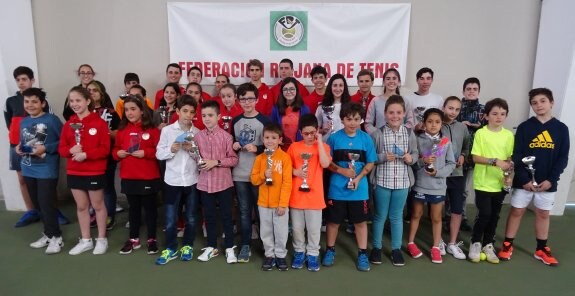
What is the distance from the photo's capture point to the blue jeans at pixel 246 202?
3.09m

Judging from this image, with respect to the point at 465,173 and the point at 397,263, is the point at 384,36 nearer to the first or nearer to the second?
the point at 465,173

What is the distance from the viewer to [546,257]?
3.11 m

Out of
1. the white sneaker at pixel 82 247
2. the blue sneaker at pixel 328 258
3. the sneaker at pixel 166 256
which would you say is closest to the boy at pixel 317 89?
the blue sneaker at pixel 328 258

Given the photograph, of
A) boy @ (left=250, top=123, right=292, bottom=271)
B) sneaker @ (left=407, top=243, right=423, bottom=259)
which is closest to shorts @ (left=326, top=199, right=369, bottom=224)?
boy @ (left=250, top=123, right=292, bottom=271)

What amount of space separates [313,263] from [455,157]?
5.35 feet

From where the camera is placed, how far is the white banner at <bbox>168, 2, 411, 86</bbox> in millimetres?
4430

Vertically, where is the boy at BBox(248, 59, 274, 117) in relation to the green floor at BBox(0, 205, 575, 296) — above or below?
above

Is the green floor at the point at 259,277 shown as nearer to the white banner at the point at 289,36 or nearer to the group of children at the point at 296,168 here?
the group of children at the point at 296,168

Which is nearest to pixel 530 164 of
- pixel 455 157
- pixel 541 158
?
pixel 541 158

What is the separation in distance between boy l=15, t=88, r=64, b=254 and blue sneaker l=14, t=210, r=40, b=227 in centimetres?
75

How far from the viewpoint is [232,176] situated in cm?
309

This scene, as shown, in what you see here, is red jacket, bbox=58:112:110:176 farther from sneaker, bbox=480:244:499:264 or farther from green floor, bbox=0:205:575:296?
sneaker, bbox=480:244:499:264

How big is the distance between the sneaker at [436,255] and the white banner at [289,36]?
7.87 feet

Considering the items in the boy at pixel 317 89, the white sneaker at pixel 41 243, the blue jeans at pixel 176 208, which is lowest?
the white sneaker at pixel 41 243
